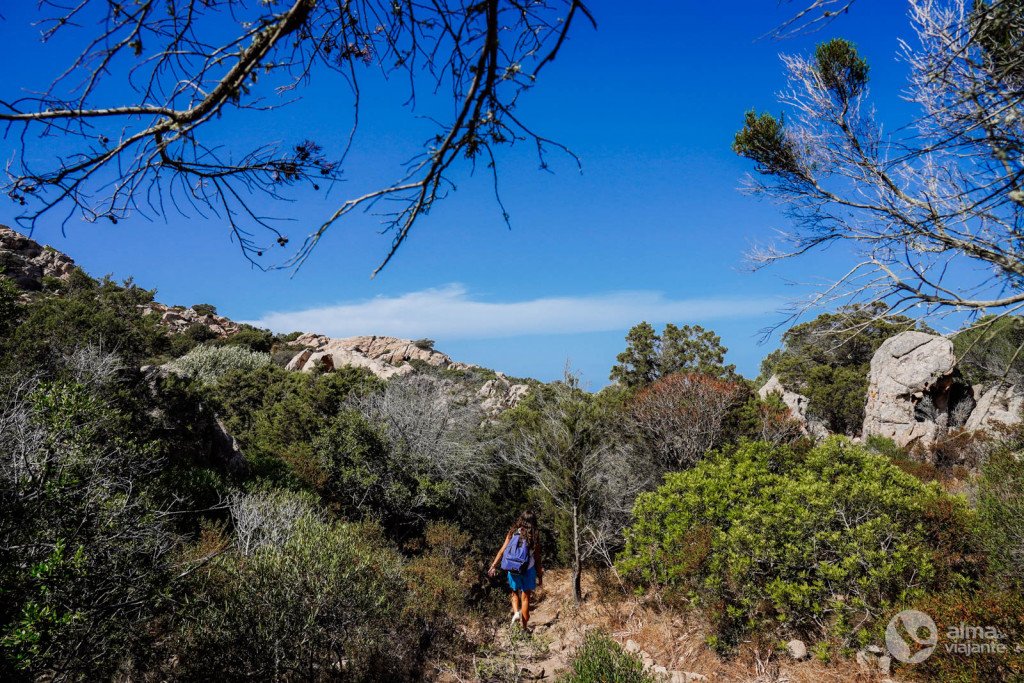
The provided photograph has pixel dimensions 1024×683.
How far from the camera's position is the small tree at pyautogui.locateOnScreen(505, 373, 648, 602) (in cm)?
970

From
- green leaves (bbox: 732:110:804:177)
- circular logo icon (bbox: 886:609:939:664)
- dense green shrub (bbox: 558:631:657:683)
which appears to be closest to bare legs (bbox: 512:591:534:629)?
dense green shrub (bbox: 558:631:657:683)

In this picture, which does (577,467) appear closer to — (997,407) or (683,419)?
(683,419)

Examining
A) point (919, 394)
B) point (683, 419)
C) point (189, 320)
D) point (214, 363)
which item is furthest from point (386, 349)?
point (919, 394)

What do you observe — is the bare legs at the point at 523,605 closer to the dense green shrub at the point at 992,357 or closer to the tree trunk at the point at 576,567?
the tree trunk at the point at 576,567

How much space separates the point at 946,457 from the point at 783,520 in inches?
581

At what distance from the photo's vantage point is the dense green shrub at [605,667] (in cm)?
530

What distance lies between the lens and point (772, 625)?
245 inches

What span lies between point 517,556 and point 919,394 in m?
18.9

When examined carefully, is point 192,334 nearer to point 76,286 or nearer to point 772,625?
point 76,286

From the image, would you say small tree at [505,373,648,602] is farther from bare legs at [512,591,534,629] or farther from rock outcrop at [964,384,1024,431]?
rock outcrop at [964,384,1024,431]

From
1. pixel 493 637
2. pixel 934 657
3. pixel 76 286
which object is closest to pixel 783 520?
pixel 934 657

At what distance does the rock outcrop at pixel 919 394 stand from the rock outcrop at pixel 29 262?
4011 cm

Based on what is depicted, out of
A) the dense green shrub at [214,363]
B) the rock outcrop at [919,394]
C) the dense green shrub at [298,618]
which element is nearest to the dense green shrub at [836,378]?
the rock outcrop at [919,394]

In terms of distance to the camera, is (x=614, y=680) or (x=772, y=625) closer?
(x=614, y=680)
